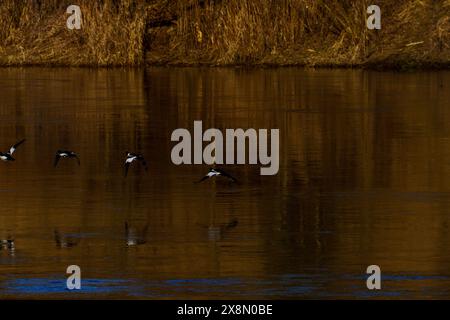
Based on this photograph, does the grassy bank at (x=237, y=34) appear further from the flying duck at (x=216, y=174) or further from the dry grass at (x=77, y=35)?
the flying duck at (x=216, y=174)

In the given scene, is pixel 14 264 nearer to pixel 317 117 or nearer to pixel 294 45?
pixel 317 117

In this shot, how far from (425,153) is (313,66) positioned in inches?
755

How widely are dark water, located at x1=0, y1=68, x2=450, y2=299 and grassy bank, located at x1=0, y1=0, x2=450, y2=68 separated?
33.4ft

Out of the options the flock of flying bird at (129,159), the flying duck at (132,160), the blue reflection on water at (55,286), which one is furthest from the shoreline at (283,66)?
the blue reflection on water at (55,286)

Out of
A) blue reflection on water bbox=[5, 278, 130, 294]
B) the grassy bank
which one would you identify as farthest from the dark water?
the grassy bank

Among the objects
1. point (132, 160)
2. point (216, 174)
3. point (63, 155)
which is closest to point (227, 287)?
point (216, 174)

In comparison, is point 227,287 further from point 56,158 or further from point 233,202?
point 56,158

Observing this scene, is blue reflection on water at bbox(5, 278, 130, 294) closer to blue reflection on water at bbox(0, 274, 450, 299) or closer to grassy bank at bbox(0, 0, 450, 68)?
blue reflection on water at bbox(0, 274, 450, 299)

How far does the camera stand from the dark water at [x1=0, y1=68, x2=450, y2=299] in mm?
13406

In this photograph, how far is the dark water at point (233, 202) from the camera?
1341 cm

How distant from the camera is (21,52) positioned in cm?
4297

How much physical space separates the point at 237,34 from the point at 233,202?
24.8 metres

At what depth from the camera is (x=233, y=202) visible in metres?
17.8

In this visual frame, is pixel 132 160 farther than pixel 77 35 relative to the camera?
No
